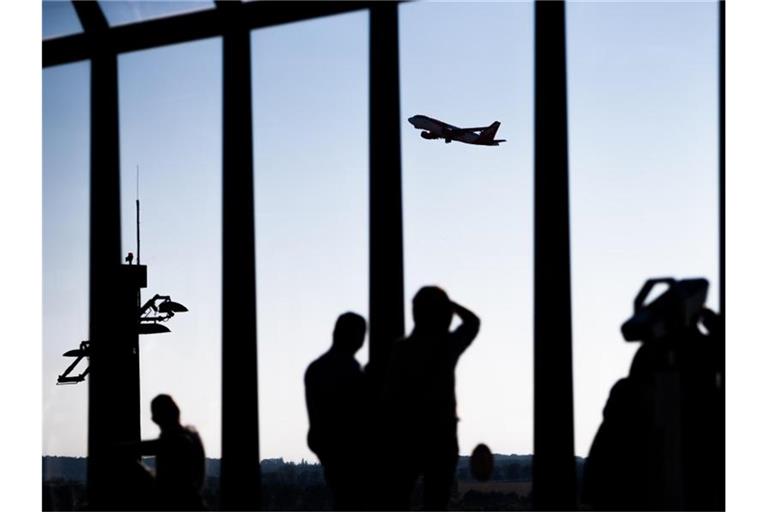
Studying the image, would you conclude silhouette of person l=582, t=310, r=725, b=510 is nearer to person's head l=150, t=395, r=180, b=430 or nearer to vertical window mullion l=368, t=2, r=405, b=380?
vertical window mullion l=368, t=2, r=405, b=380

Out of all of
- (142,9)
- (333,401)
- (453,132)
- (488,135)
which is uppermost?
(142,9)

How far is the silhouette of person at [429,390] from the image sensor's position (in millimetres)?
6973

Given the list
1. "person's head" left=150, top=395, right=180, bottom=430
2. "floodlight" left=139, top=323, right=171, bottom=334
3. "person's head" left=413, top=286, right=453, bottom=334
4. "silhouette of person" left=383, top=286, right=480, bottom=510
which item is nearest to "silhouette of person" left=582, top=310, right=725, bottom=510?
"silhouette of person" left=383, top=286, right=480, bottom=510

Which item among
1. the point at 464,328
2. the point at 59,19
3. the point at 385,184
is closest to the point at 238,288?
the point at 385,184

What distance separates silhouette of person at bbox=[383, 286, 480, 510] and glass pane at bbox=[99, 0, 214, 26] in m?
3.12

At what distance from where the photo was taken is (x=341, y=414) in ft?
23.4

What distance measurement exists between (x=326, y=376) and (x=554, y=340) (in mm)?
1485

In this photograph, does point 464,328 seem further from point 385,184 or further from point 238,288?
point 238,288

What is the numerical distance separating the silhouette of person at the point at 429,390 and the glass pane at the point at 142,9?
123 inches

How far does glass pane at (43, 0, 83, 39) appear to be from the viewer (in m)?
9.20

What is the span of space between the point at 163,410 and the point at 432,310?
1693 millimetres

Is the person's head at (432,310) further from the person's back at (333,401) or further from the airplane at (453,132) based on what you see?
the airplane at (453,132)

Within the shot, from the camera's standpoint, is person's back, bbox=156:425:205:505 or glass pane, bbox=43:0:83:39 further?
glass pane, bbox=43:0:83:39
